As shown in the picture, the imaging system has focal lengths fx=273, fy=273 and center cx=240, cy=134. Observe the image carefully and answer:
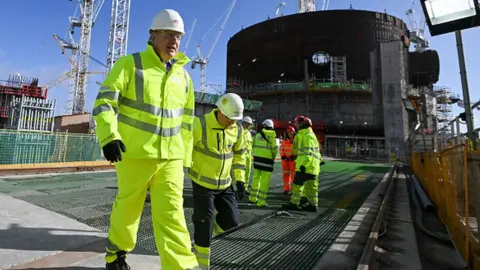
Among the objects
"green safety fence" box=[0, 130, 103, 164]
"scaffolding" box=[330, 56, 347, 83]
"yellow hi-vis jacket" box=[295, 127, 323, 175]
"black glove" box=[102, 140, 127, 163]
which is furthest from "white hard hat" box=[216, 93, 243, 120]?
"scaffolding" box=[330, 56, 347, 83]

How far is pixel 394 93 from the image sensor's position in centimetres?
3375

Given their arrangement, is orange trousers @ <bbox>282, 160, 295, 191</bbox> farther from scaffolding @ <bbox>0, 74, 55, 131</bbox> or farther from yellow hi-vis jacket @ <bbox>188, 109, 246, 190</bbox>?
scaffolding @ <bbox>0, 74, 55, 131</bbox>

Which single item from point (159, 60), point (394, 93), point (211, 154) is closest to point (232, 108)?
point (211, 154)

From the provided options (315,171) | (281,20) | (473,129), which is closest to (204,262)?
(315,171)

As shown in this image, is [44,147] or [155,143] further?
[44,147]

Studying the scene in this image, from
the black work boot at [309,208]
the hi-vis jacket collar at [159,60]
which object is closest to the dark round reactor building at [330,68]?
the black work boot at [309,208]

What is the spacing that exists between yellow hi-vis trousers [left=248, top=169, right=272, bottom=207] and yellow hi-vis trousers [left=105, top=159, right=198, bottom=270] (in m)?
3.51

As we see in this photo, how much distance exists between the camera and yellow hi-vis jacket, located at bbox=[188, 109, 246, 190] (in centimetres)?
270

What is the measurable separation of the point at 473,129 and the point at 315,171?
7.90ft

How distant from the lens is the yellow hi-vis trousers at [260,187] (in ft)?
17.6

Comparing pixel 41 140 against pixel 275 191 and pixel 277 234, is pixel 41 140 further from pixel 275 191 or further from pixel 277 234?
pixel 277 234

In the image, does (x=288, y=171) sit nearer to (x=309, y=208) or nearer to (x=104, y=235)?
(x=309, y=208)

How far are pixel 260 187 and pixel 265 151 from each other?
779mm

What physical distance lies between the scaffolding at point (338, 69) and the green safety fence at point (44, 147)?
37620mm
